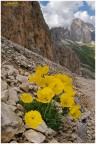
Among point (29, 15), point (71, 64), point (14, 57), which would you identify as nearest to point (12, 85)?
point (14, 57)

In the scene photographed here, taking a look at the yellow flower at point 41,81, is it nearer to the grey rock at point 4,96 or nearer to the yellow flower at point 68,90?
the yellow flower at point 68,90

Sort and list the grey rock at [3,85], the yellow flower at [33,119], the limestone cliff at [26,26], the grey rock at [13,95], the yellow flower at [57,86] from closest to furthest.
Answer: the yellow flower at [33,119]
the yellow flower at [57,86]
the grey rock at [13,95]
the grey rock at [3,85]
the limestone cliff at [26,26]

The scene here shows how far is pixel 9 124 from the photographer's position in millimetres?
6273

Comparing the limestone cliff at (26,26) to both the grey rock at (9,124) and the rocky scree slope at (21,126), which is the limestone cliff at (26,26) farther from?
the grey rock at (9,124)

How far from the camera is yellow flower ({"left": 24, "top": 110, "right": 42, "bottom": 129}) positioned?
20.1 feet

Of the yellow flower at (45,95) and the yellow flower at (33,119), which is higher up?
the yellow flower at (45,95)

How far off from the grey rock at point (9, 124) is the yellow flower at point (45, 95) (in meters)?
0.65

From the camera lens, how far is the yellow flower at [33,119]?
6.13 meters

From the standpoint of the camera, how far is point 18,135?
21.3ft

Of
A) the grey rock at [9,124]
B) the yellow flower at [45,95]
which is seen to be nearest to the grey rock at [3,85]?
the grey rock at [9,124]

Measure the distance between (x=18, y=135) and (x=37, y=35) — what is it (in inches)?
1942

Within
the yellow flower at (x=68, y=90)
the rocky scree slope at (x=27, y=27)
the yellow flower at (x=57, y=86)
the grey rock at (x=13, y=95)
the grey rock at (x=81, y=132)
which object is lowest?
the grey rock at (x=81, y=132)

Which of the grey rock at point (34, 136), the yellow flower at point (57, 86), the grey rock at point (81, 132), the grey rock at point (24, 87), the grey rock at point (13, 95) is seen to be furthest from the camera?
the grey rock at point (24, 87)

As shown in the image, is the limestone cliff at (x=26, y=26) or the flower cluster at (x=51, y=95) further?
the limestone cliff at (x=26, y=26)
